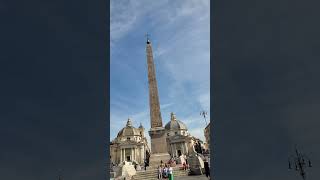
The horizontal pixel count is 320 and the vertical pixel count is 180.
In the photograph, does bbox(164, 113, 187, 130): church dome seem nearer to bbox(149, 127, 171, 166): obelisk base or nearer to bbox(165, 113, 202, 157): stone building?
bbox(165, 113, 202, 157): stone building

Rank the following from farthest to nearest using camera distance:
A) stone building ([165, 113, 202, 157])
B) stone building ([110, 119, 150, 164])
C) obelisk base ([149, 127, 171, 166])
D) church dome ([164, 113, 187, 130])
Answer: church dome ([164, 113, 187, 130]), stone building ([110, 119, 150, 164]), stone building ([165, 113, 202, 157]), obelisk base ([149, 127, 171, 166])

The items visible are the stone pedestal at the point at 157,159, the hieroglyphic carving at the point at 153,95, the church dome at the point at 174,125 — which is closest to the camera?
the stone pedestal at the point at 157,159

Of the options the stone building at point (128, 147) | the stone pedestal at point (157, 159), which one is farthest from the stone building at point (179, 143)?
the stone pedestal at point (157, 159)

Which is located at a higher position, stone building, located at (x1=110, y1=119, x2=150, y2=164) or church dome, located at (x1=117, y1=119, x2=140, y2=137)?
church dome, located at (x1=117, y1=119, x2=140, y2=137)

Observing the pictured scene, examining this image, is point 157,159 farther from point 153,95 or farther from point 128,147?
point 128,147

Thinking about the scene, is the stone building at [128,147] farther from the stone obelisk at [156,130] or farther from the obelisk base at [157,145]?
the obelisk base at [157,145]

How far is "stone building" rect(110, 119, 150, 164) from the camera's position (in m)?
77.8

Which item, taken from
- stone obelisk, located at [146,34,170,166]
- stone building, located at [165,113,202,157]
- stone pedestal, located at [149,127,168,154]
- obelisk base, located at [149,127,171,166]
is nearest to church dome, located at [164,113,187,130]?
stone building, located at [165,113,202,157]

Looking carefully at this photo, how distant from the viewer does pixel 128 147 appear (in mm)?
78125

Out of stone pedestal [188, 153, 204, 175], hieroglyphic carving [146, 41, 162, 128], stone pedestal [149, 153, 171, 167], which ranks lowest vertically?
stone pedestal [188, 153, 204, 175]

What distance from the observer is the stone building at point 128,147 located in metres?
77.8

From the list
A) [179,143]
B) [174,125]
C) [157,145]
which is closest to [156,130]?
[157,145]

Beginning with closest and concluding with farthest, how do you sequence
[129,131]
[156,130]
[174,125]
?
1. [156,130]
2. [174,125]
3. [129,131]
